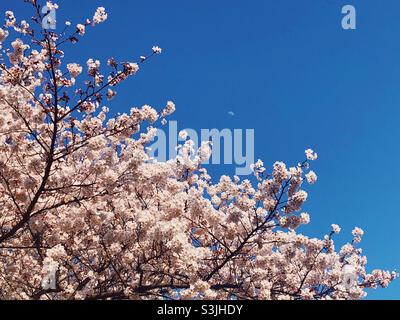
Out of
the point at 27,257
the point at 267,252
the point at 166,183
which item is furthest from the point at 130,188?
the point at 267,252

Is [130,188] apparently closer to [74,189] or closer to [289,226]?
[74,189]

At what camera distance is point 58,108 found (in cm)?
877

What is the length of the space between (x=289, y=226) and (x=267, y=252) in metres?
2.99

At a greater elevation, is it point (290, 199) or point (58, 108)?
point (58, 108)

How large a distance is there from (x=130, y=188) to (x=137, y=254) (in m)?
1.60

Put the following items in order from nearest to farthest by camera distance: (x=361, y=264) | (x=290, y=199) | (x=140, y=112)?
(x=140, y=112)
(x=290, y=199)
(x=361, y=264)

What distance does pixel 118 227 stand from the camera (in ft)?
32.2
